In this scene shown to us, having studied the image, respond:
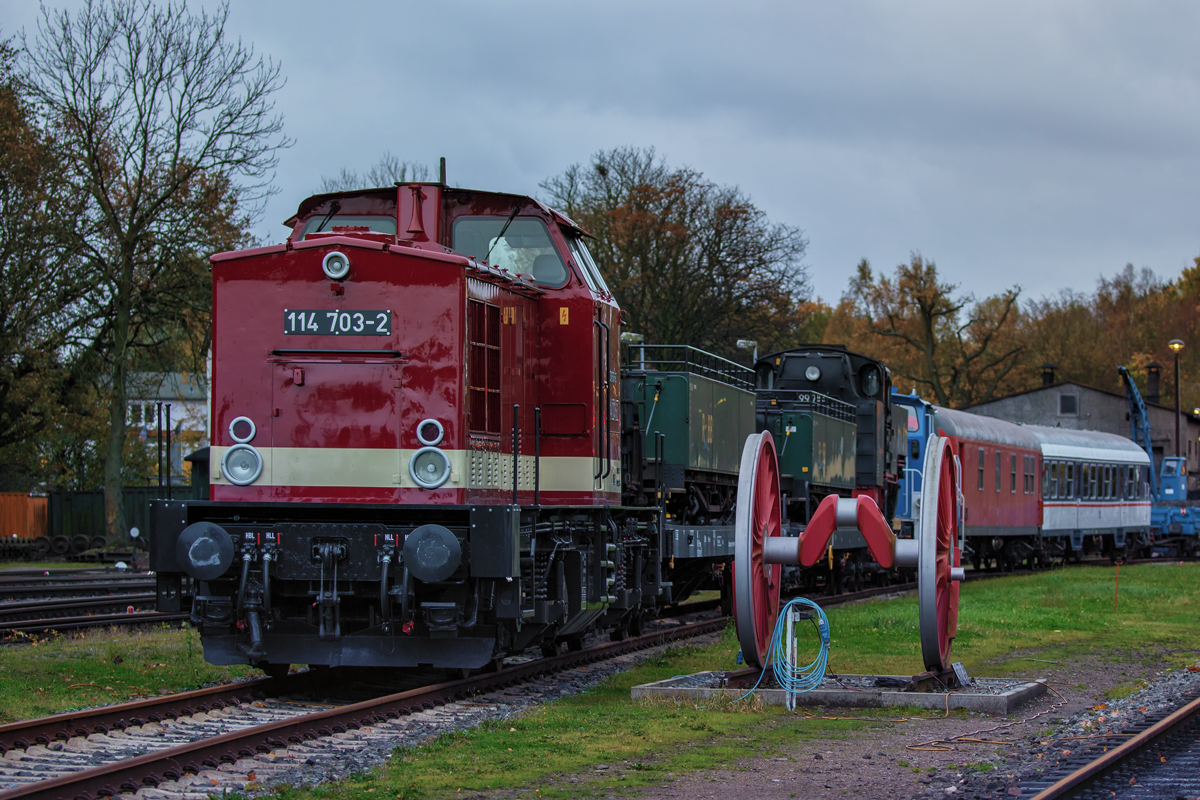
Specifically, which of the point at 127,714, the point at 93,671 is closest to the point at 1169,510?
the point at 93,671

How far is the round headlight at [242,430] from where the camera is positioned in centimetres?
956

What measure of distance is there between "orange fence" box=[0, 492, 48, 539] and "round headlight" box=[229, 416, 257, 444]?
31.0 meters

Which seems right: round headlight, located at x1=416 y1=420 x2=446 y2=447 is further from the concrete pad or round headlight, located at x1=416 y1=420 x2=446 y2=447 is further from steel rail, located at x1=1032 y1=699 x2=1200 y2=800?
steel rail, located at x1=1032 y1=699 x2=1200 y2=800

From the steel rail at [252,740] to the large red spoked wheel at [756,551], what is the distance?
2.12 meters

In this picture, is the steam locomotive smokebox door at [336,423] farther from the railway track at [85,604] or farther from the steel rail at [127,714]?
the railway track at [85,604]

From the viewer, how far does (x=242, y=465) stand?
955cm

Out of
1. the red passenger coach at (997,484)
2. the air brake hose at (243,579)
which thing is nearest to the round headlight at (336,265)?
the air brake hose at (243,579)

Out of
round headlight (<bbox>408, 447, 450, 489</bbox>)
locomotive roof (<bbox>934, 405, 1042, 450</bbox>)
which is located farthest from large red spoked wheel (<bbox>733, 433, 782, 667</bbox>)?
locomotive roof (<bbox>934, 405, 1042, 450</bbox>)

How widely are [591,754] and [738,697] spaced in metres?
2.16

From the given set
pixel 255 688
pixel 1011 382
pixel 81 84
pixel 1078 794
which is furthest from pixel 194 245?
pixel 1011 382

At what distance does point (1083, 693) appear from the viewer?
11.1 meters

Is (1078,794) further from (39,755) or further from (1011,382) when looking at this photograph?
(1011,382)

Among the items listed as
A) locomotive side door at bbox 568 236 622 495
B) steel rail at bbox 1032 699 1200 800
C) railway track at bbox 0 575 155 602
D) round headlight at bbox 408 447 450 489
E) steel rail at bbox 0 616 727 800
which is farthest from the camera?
railway track at bbox 0 575 155 602

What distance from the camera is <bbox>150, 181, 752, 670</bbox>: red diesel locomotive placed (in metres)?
9.05
